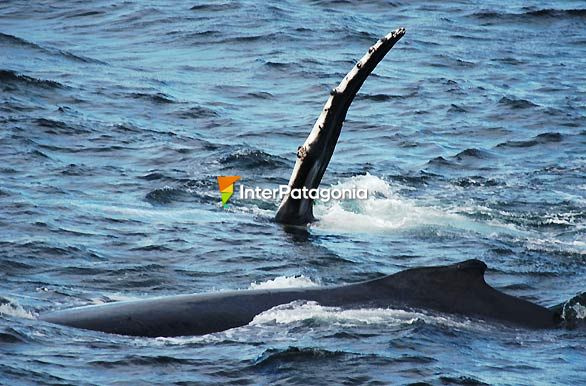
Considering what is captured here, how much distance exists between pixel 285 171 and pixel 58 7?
16214 millimetres

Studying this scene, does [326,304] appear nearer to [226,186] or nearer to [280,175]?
[226,186]

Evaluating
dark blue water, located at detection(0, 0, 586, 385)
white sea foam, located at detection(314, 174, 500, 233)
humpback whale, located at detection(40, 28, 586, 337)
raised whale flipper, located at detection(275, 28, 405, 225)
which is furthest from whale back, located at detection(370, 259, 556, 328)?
white sea foam, located at detection(314, 174, 500, 233)

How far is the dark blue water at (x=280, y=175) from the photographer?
37.4 ft

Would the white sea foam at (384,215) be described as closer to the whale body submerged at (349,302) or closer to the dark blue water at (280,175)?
the dark blue water at (280,175)

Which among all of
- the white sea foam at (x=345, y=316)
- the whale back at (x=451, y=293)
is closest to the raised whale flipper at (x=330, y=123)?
the whale back at (x=451, y=293)

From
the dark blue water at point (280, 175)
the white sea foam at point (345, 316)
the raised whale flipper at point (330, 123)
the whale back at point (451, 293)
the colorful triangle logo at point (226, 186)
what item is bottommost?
the colorful triangle logo at point (226, 186)

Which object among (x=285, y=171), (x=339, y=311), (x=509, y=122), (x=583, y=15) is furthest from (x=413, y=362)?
(x=583, y=15)

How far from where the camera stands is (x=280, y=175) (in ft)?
68.0

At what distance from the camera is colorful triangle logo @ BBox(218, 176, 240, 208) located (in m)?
19.1

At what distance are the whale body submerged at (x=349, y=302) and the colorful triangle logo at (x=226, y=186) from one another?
673cm

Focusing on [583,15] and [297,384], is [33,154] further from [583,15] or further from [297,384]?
[583,15]

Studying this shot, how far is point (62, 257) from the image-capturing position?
15.5 metres

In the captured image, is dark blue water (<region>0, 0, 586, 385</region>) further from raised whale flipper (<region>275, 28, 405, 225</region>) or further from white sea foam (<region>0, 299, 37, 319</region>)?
raised whale flipper (<region>275, 28, 405, 225</region>)

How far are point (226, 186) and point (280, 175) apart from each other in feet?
→ 3.68
